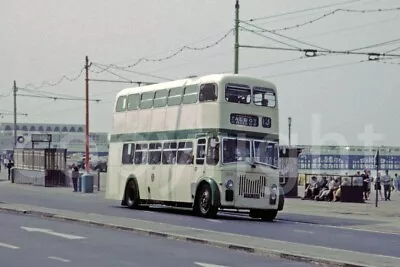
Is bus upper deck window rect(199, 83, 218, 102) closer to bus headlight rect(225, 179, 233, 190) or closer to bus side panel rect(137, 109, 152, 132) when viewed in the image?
bus headlight rect(225, 179, 233, 190)

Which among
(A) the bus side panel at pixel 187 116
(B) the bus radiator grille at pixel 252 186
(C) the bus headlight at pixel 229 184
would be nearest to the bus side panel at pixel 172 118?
(A) the bus side panel at pixel 187 116

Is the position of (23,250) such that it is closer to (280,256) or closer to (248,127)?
(280,256)

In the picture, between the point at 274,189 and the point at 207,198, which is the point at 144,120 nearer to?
the point at 207,198

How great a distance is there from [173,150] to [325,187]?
14086 millimetres

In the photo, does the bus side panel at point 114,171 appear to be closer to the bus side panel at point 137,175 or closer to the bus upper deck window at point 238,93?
the bus side panel at point 137,175

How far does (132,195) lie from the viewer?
31172 mm

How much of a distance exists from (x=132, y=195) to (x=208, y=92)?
22.7 feet

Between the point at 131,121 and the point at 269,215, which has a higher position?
the point at 131,121

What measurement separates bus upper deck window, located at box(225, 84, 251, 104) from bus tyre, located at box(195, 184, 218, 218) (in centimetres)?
295

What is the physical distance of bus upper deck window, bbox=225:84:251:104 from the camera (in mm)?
25828

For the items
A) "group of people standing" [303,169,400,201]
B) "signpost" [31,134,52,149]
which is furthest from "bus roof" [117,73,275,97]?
"signpost" [31,134,52,149]

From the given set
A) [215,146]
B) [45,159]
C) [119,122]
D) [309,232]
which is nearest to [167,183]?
[215,146]

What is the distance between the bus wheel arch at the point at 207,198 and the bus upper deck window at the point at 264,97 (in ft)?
10.6

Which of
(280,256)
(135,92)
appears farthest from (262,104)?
(280,256)
